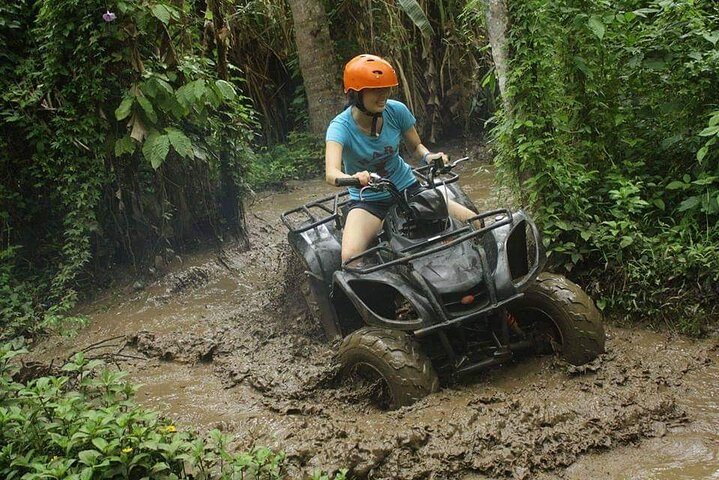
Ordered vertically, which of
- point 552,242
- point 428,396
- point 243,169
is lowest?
point 428,396

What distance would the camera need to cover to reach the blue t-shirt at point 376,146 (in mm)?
4539

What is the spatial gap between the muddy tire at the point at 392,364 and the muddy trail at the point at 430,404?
9 centimetres

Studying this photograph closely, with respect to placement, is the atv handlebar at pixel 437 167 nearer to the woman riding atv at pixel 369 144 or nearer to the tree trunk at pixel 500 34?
the woman riding atv at pixel 369 144

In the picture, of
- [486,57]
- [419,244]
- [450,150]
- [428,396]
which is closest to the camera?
[428,396]

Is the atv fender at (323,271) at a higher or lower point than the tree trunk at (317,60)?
lower

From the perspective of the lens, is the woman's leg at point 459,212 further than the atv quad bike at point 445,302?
Yes

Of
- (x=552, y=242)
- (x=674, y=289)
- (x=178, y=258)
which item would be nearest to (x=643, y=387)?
(x=674, y=289)

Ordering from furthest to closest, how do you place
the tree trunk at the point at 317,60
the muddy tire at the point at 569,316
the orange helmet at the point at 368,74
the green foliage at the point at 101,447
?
the tree trunk at the point at 317,60, the orange helmet at the point at 368,74, the muddy tire at the point at 569,316, the green foliage at the point at 101,447

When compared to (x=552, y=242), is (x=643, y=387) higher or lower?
lower

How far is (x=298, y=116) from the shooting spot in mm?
11344

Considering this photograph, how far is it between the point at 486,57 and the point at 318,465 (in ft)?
25.5

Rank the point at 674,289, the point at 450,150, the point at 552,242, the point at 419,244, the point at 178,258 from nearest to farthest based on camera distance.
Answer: the point at 419,244
the point at 674,289
the point at 552,242
the point at 178,258
the point at 450,150

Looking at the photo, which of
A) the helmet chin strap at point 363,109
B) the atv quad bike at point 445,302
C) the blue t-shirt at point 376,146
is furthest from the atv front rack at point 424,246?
the helmet chin strap at point 363,109

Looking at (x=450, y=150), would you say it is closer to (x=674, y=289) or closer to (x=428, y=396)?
(x=674, y=289)
